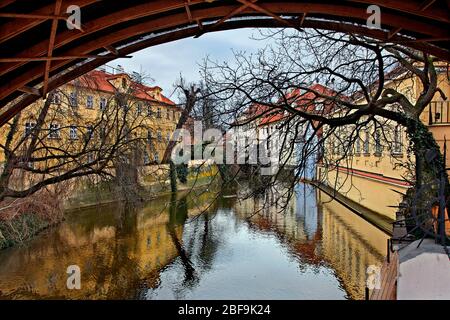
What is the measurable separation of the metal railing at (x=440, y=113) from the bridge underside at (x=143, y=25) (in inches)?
238

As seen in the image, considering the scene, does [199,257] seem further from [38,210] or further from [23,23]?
[23,23]

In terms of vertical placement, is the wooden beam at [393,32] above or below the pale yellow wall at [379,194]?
above

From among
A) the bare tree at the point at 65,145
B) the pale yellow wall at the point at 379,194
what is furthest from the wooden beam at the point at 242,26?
the pale yellow wall at the point at 379,194

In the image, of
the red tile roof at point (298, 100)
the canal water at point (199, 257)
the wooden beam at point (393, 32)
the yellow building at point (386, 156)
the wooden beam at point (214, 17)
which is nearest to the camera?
the wooden beam at point (214, 17)

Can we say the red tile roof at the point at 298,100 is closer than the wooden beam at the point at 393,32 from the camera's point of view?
No

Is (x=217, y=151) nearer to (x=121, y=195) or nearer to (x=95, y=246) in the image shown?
(x=121, y=195)

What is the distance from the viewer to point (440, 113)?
9.99 meters

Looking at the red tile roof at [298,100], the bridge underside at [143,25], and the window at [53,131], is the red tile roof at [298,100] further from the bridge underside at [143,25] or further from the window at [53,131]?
the window at [53,131]

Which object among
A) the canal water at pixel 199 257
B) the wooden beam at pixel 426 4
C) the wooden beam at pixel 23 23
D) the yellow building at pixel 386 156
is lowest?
the canal water at pixel 199 257

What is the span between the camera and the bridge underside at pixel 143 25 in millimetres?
3461

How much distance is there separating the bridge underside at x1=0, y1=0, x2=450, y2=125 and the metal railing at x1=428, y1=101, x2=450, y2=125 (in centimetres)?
605

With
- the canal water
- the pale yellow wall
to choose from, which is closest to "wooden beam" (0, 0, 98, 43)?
the canal water

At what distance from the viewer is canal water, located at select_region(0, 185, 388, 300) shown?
823 cm
